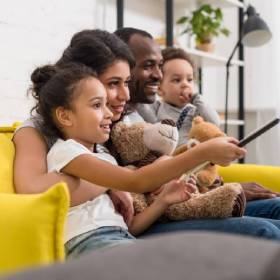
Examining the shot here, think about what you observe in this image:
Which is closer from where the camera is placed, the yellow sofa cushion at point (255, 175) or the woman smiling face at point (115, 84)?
the woman smiling face at point (115, 84)

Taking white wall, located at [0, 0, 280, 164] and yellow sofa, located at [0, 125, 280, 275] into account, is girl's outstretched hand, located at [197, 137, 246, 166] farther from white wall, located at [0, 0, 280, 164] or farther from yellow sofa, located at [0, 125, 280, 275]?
white wall, located at [0, 0, 280, 164]

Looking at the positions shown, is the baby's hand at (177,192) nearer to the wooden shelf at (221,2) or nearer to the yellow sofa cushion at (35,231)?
the yellow sofa cushion at (35,231)

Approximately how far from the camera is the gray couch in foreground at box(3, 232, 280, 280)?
→ 1.05 ft

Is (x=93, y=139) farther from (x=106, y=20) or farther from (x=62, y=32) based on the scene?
(x=106, y=20)

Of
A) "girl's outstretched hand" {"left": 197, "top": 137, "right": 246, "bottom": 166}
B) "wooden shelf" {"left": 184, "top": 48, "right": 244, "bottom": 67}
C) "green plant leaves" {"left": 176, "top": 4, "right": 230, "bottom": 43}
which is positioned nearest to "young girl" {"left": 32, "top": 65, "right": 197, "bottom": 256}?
"girl's outstretched hand" {"left": 197, "top": 137, "right": 246, "bottom": 166}

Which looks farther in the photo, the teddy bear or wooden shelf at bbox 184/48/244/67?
wooden shelf at bbox 184/48/244/67

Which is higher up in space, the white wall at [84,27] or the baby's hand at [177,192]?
the white wall at [84,27]

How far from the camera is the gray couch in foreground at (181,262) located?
0.32m

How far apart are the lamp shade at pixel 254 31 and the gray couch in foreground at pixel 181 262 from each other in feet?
8.42

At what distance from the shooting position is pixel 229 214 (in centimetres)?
126

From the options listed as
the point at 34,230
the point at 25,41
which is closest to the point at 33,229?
the point at 34,230

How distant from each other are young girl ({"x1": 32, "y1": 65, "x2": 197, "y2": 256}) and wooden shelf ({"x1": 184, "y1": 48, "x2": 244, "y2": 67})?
1677mm

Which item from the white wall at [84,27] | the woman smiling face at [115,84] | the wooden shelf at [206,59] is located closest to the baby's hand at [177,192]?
the woman smiling face at [115,84]

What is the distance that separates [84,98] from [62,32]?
128 cm
